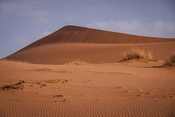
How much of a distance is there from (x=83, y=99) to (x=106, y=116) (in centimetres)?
161

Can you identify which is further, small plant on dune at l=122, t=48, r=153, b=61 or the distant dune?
the distant dune

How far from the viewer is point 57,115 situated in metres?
4.73

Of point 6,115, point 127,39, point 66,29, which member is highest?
point 66,29

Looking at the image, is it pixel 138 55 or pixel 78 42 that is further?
pixel 78 42

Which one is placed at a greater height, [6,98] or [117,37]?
[117,37]

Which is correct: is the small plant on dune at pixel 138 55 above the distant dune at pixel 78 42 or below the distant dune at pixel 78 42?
below

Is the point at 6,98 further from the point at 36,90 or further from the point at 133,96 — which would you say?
the point at 133,96

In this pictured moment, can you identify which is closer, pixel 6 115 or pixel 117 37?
pixel 6 115

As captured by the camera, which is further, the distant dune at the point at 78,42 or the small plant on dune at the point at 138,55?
the distant dune at the point at 78,42

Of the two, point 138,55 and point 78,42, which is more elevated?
point 78,42

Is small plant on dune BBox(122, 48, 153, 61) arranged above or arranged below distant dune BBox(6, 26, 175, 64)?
below

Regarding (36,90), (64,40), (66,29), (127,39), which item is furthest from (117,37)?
(36,90)

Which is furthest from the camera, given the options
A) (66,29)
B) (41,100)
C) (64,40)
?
(66,29)

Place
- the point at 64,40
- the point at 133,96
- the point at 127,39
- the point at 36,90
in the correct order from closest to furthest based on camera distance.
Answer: the point at 133,96 → the point at 36,90 → the point at 127,39 → the point at 64,40
